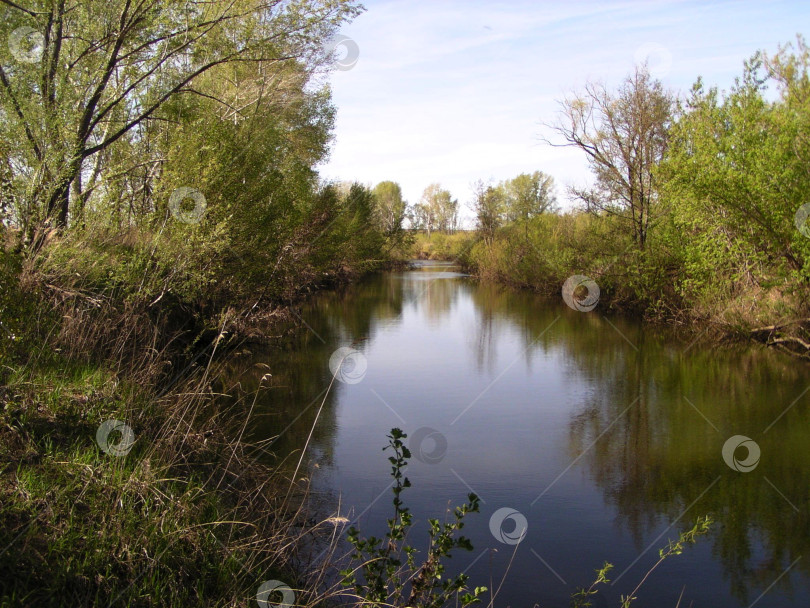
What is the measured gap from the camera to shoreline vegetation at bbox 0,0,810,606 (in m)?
3.82

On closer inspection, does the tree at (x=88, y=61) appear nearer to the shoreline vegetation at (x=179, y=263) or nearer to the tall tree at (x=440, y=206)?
the shoreline vegetation at (x=179, y=263)

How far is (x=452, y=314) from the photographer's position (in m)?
22.2

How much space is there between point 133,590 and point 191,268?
737 centimetres

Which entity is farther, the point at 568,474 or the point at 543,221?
the point at 543,221

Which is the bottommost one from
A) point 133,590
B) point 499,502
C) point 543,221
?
point 499,502

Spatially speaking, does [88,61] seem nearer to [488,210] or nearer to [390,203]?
[488,210]

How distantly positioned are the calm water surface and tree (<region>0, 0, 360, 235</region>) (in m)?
3.80

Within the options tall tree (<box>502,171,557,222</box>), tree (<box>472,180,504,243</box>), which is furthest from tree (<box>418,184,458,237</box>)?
tree (<box>472,180,504,243</box>)

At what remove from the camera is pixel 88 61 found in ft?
31.7

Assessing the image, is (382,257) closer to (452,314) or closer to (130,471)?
(452,314)

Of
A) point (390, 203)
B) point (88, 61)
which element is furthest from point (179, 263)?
point (390, 203)

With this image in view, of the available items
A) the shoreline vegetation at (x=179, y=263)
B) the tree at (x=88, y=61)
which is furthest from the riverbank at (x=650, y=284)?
the tree at (x=88, y=61)

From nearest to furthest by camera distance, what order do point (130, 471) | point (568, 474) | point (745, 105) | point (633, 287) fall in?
point (130, 471)
point (568, 474)
point (745, 105)
point (633, 287)

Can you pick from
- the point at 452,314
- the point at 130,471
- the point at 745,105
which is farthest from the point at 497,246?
the point at 130,471
